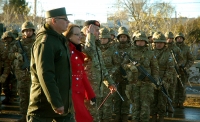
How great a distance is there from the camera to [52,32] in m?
4.16

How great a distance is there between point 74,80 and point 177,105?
7.18 m

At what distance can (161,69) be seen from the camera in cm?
950

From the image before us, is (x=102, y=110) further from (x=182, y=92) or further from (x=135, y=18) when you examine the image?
(x=135, y=18)

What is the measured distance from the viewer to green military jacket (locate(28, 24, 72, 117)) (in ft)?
12.8

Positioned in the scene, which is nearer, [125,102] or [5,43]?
[125,102]

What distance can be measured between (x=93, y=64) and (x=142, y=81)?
2.34 metres

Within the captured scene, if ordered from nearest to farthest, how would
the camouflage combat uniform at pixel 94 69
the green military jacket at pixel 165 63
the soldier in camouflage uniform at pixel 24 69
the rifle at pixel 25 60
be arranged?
1. the camouflage combat uniform at pixel 94 69
2. the rifle at pixel 25 60
3. the soldier in camouflage uniform at pixel 24 69
4. the green military jacket at pixel 165 63

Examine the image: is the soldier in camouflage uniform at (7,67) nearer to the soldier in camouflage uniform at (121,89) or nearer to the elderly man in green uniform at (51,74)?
the soldier in camouflage uniform at (121,89)

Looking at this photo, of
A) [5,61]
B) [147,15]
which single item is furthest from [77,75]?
[147,15]

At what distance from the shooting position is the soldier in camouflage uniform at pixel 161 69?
8797 mm

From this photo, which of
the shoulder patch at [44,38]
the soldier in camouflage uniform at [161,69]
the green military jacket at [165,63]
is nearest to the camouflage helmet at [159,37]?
the soldier in camouflage uniform at [161,69]

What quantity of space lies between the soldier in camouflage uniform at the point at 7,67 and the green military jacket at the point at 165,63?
12.8ft

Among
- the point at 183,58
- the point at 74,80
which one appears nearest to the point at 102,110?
the point at 74,80

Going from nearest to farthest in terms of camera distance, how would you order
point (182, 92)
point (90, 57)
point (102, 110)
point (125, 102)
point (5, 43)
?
point (90, 57), point (102, 110), point (125, 102), point (5, 43), point (182, 92)
